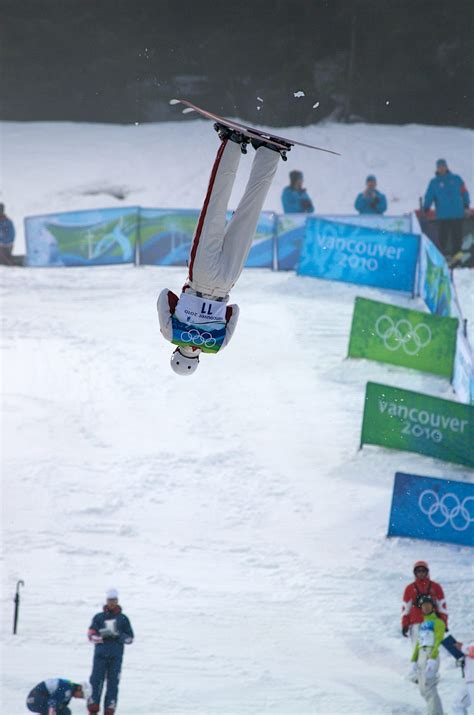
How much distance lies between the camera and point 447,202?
758 inches

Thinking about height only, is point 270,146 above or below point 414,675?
above

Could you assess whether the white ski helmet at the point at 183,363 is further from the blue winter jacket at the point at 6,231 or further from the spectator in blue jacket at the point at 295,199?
the blue winter jacket at the point at 6,231

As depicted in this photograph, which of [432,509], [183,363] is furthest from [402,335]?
[183,363]

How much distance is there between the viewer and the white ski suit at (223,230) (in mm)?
6977

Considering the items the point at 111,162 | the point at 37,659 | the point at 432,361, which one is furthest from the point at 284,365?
the point at 111,162

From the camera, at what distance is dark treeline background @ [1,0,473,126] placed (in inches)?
1078

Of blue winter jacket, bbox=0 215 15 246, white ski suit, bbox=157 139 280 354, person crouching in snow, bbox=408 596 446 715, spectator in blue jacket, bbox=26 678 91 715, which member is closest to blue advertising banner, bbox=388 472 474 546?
person crouching in snow, bbox=408 596 446 715

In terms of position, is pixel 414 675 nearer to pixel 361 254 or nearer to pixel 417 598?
pixel 417 598

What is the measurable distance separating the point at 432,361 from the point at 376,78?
45.9 feet

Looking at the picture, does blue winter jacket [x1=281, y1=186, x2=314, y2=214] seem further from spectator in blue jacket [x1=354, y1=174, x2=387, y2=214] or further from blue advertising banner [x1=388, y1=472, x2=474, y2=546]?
blue advertising banner [x1=388, y1=472, x2=474, y2=546]

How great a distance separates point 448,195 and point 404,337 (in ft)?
14.6

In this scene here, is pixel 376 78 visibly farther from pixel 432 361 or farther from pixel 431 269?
pixel 432 361

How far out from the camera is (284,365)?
16.8 metres

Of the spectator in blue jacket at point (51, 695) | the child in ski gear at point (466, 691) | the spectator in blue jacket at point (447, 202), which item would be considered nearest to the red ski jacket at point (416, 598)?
the child in ski gear at point (466, 691)
